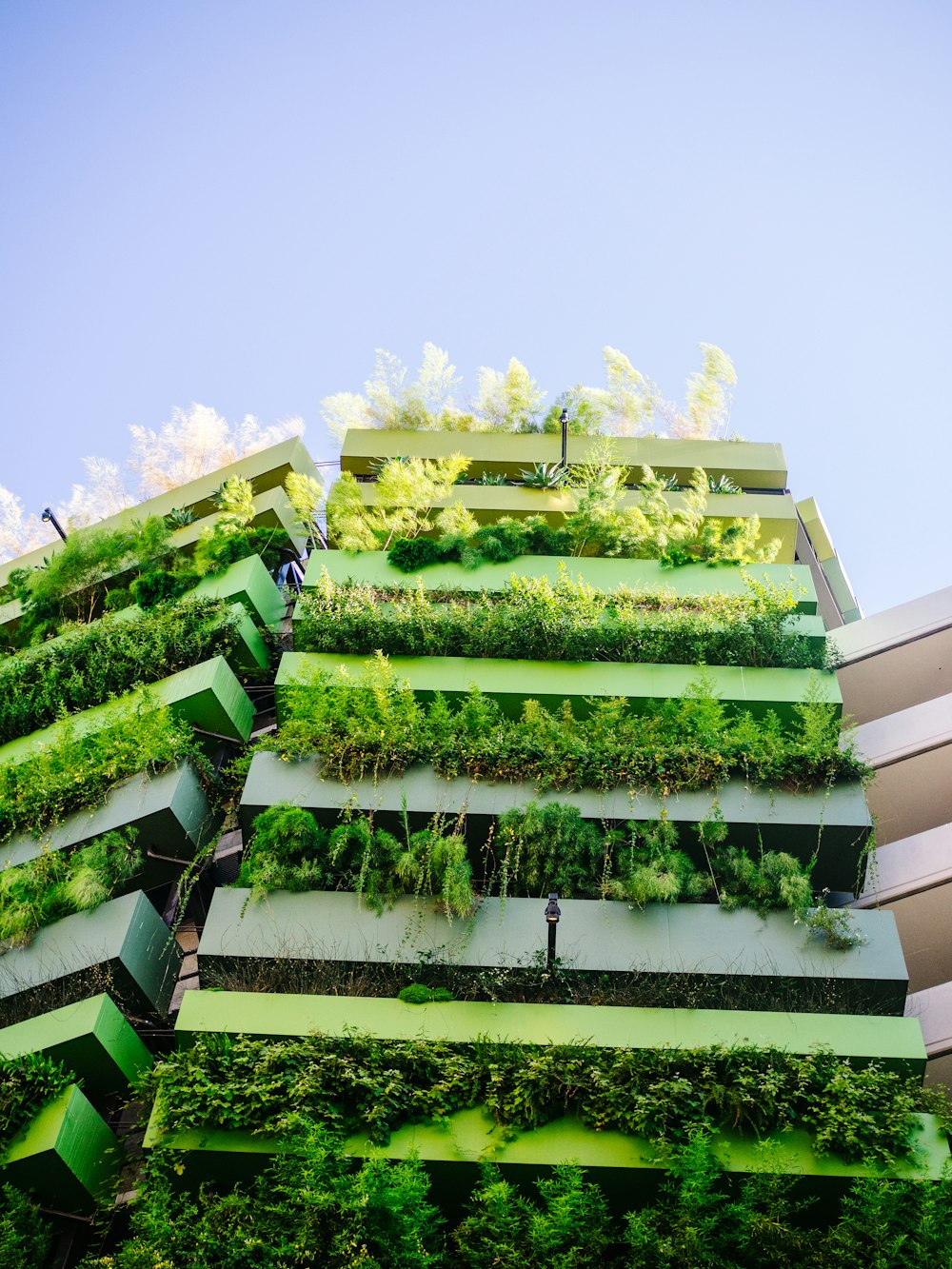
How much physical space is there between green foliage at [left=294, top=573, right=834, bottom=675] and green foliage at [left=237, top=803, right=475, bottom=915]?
2.92m

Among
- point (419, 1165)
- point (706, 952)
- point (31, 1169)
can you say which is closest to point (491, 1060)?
point (419, 1165)

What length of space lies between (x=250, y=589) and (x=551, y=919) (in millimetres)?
7421

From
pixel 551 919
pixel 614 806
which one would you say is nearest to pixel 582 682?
pixel 614 806

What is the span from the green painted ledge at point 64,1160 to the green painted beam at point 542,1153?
623 millimetres

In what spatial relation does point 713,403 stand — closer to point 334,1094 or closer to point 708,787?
point 708,787

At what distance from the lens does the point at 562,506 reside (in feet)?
55.8

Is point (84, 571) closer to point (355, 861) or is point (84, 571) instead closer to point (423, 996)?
point (355, 861)

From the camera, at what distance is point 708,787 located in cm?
1104

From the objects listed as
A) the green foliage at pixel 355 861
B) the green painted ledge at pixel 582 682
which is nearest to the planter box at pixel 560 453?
the green painted ledge at pixel 582 682

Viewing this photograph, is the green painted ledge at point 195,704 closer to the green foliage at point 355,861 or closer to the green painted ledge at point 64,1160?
the green foliage at point 355,861

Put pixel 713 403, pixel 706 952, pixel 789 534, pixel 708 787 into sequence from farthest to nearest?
pixel 713 403, pixel 789 534, pixel 708 787, pixel 706 952

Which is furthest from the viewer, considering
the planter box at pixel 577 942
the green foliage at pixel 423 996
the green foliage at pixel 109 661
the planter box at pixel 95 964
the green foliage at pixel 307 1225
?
the green foliage at pixel 109 661

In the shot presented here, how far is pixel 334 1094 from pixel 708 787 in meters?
4.81

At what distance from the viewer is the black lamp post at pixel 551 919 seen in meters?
8.71
